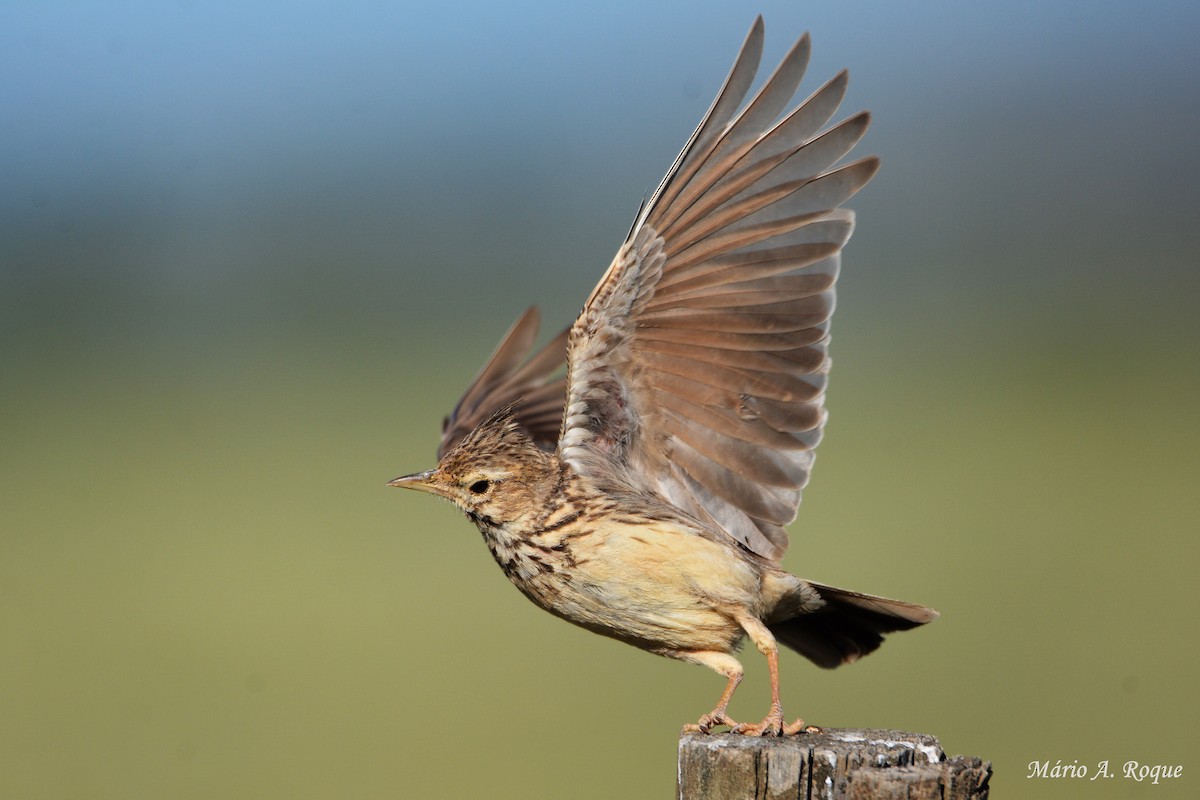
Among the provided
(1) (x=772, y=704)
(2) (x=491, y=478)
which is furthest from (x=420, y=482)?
(1) (x=772, y=704)

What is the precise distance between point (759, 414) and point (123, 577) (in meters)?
14.7

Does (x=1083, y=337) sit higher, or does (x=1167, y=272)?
(x=1167, y=272)

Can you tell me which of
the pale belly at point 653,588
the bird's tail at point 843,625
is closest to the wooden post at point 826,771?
the pale belly at point 653,588

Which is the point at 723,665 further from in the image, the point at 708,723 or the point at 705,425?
the point at 705,425

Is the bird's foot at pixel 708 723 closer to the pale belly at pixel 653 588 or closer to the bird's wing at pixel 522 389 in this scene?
the pale belly at pixel 653 588

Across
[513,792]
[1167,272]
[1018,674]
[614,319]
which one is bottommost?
[513,792]

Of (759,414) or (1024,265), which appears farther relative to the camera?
(1024,265)

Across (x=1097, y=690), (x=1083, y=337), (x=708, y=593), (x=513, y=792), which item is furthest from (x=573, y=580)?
Answer: (x=1083, y=337)

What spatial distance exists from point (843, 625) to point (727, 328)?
4.69 ft

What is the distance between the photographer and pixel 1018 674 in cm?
1347

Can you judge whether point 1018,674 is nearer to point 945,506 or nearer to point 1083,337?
point 945,506

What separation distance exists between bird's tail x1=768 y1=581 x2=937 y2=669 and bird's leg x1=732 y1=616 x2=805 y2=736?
17.4 inches

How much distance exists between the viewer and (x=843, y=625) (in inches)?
238

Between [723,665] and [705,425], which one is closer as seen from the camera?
[723,665]
